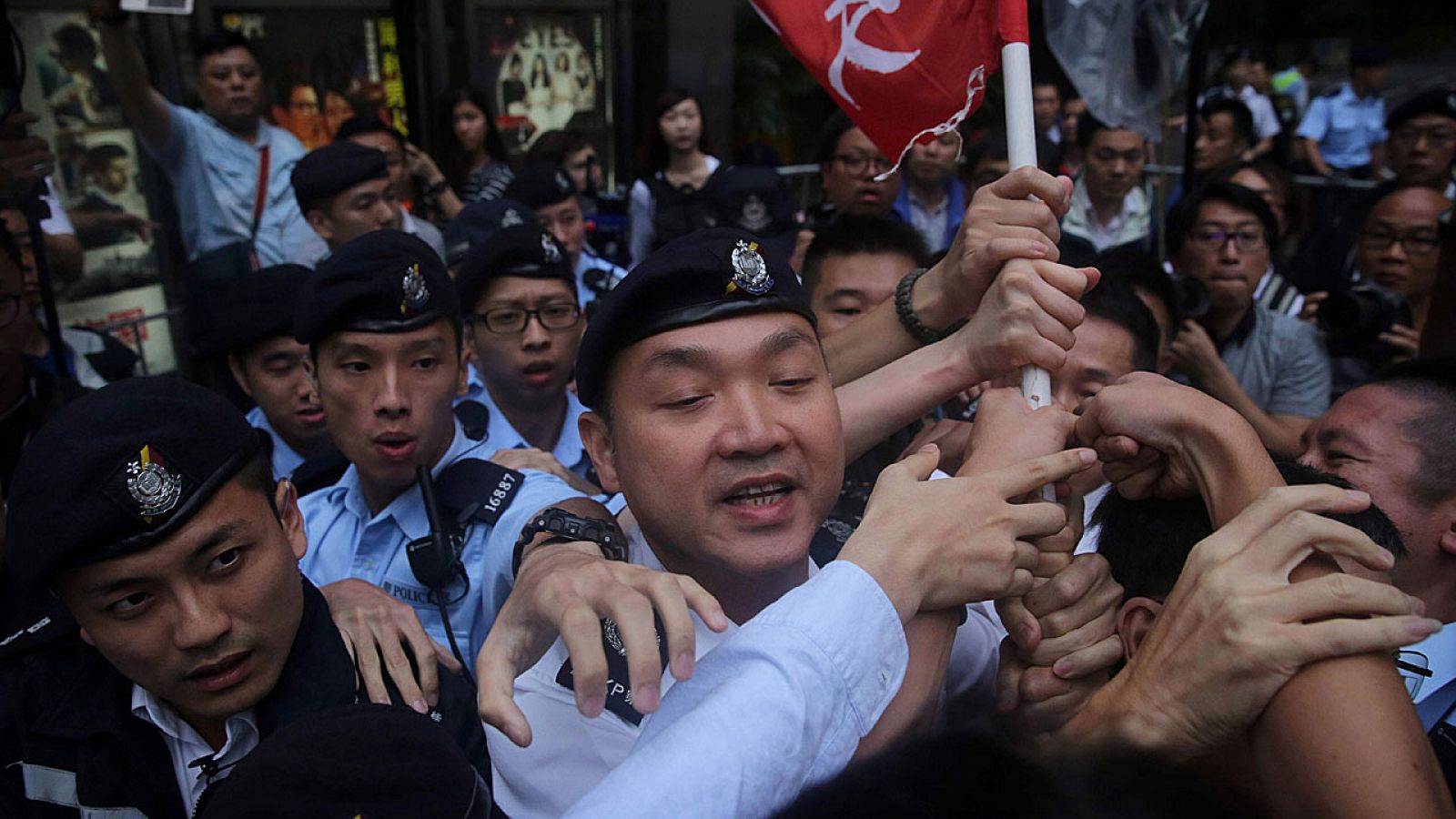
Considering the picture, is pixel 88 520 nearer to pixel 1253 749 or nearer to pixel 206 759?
pixel 206 759

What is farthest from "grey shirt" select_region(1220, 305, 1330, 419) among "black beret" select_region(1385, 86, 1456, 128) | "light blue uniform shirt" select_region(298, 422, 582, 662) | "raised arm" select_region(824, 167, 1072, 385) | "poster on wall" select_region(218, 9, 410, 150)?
Result: "poster on wall" select_region(218, 9, 410, 150)

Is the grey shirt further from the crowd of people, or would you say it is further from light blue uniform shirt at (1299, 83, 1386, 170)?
light blue uniform shirt at (1299, 83, 1386, 170)

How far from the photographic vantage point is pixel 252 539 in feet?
6.24

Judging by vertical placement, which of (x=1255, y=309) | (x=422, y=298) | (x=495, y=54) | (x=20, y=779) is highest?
(x=495, y=54)

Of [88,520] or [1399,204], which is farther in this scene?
[1399,204]

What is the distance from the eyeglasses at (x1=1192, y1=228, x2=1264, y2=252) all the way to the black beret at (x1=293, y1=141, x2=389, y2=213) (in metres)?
3.51

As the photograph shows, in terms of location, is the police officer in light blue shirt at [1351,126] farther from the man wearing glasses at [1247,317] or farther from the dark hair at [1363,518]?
the dark hair at [1363,518]

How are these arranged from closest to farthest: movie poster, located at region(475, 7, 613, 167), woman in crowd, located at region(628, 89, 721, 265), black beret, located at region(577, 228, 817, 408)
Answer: black beret, located at region(577, 228, 817, 408), woman in crowd, located at region(628, 89, 721, 265), movie poster, located at region(475, 7, 613, 167)

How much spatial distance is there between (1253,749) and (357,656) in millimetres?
1556

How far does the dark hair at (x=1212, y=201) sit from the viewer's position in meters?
4.49

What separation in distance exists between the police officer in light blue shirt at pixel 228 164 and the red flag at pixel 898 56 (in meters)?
3.71

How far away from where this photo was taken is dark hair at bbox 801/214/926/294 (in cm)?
367

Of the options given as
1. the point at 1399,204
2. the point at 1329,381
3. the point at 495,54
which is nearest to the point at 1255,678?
the point at 1329,381

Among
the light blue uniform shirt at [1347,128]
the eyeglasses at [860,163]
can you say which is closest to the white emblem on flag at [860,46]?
the eyeglasses at [860,163]
